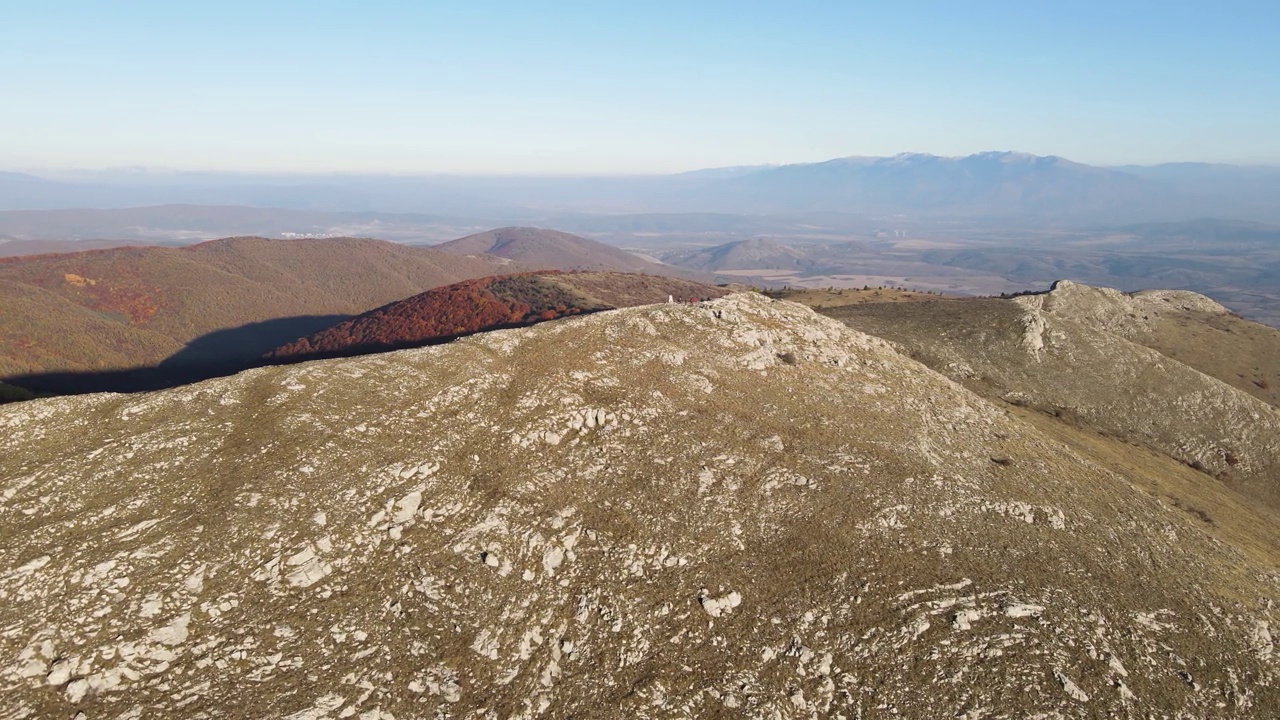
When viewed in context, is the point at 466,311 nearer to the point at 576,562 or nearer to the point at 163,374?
the point at 163,374

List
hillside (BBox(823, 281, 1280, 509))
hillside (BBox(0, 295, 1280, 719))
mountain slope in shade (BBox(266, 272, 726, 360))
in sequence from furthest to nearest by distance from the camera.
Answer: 1. mountain slope in shade (BBox(266, 272, 726, 360))
2. hillside (BBox(823, 281, 1280, 509))
3. hillside (BBox(0, 295, 1280, 719))

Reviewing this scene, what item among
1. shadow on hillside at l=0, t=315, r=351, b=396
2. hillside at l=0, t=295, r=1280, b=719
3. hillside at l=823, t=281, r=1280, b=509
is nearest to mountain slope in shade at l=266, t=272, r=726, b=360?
shadow on hillside at l=0, t=315, r=351, b=396

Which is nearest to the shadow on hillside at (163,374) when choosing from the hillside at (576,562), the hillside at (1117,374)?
the hillside at (576,562)

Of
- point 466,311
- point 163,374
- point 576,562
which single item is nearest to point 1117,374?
point 576,562

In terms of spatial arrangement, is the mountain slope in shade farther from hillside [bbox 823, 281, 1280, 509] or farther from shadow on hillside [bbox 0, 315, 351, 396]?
hillside [bbox 823, 281, 1280, 509]

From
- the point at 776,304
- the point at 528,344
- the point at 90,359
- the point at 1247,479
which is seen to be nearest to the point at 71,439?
the point at 528,344

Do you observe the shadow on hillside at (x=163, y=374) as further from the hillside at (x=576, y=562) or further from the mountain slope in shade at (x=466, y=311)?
the hillside at (x=576, y=562)

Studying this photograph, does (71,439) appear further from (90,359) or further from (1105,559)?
(90,359)
